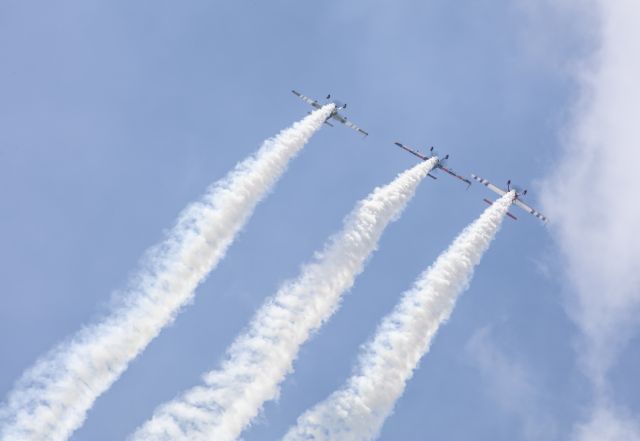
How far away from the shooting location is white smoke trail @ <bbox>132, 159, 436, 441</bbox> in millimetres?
99688

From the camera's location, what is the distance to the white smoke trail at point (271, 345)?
99.7m

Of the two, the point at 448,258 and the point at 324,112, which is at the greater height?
the point at 324,112

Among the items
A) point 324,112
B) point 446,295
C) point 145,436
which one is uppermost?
point 324,112

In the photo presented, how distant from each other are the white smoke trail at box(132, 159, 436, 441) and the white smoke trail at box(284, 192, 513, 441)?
4.89 meters

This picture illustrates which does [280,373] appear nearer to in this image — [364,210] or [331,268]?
[331,268]

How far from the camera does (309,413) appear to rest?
100438 mm

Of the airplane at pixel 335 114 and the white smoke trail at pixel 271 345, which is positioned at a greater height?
the airplane at pixel 335 114

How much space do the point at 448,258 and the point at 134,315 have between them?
91.0 feet

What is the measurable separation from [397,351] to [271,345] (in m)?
10.1

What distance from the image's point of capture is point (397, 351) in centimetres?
10706

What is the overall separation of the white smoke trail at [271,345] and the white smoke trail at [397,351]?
16.1ft

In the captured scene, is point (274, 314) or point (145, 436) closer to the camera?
point (145, 436)

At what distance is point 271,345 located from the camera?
105812 mm

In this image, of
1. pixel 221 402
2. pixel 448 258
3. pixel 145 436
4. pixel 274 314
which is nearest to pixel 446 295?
pixel 448 258
